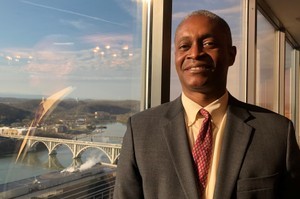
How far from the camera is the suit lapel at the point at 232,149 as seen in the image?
95 centimetres

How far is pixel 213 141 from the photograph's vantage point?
1.04 m

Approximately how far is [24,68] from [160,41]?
0.78 m

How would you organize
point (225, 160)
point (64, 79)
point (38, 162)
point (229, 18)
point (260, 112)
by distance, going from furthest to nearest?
point (229, 18) < point (64, 79) < point (38, 162) < point (260, 112) < point (225, 160)

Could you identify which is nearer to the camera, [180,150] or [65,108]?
[180,150]

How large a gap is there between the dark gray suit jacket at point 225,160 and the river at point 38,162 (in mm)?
426

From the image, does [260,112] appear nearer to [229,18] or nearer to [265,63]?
[229,18]

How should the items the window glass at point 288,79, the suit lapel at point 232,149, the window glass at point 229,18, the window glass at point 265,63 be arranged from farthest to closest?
1. the window glass at point 288,79
2. the window glass at point 265,63
3. the window glass at point 229,18
4. the suit lapel at point 232,149

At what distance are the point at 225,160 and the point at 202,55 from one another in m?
0.32

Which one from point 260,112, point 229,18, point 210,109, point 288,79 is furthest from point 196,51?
point 288,79

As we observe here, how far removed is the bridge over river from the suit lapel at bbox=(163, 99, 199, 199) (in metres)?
0.55

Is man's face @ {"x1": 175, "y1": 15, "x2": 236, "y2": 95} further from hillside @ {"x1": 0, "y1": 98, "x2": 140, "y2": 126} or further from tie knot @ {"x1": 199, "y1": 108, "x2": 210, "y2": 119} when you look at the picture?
hillside @ {"x1": 0, "y1": 98, "x2": 140, "y2": 126}

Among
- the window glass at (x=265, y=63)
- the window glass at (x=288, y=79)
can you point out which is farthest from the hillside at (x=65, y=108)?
the window glass at (x=288, y=79)

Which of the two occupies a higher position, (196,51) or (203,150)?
(196,51)

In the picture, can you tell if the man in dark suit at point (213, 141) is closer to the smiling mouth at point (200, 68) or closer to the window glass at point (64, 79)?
the smiling mouth at point (200, 68)
